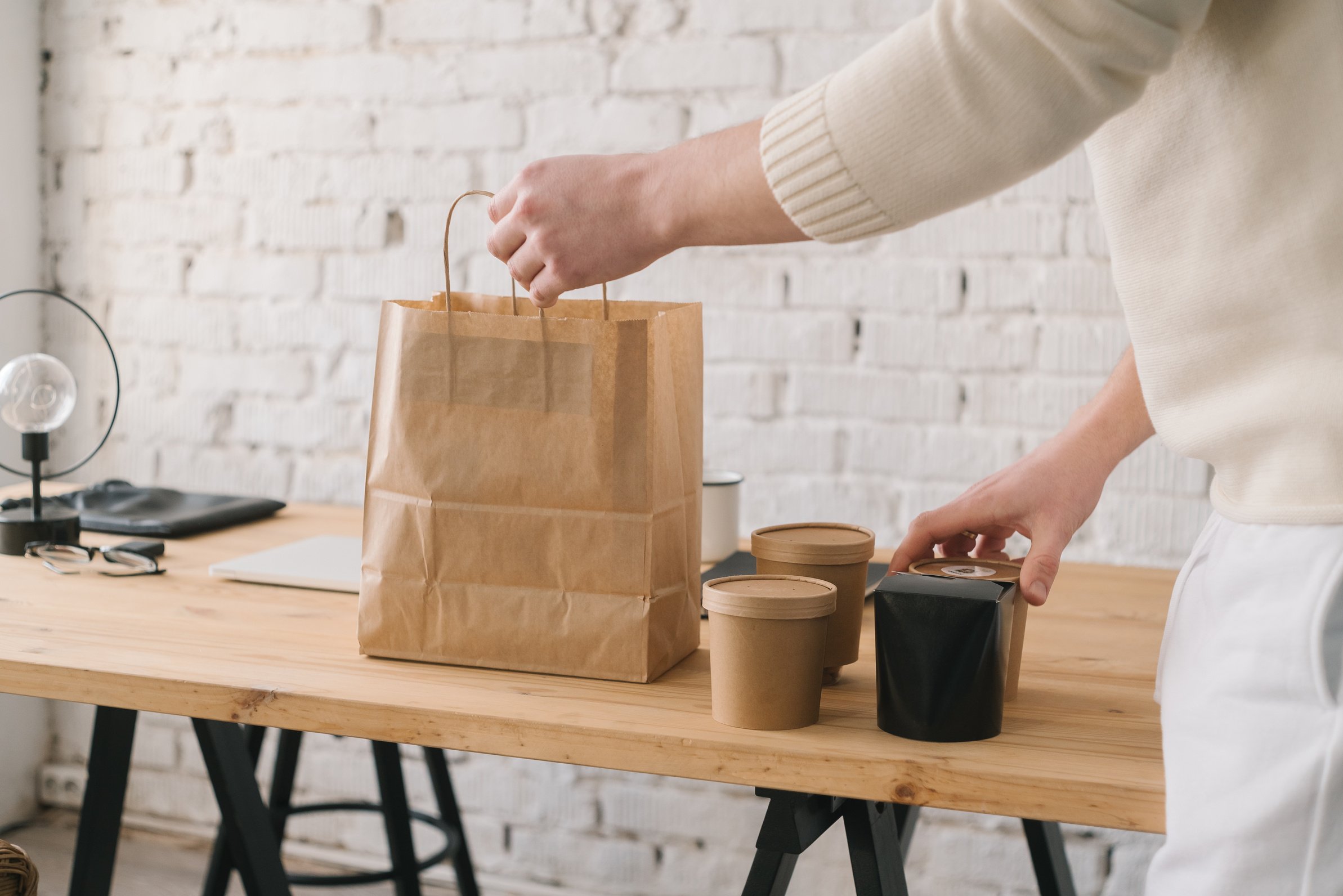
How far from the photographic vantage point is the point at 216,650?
0.92m

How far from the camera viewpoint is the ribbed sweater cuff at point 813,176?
0.65 m

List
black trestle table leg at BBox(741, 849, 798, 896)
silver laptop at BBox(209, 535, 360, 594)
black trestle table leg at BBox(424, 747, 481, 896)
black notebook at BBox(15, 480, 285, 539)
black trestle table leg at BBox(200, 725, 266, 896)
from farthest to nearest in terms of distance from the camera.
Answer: black trestle table leg at BBox(424, 747, 481, 896) → black trestle table leg at BBox(200, 725, 266, 896) → black notebook at BBox(15, 480, 285, 539) → silver laptop at BBox(209, 535, 360, 594) → black trestle table leg at BBox(741, 849, 798, 896)

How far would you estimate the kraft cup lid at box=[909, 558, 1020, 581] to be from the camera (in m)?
0.79

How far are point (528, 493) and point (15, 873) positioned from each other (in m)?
0.54

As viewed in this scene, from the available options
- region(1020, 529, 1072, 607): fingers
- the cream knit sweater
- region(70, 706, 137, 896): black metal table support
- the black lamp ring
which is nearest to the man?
the cream knit sweater

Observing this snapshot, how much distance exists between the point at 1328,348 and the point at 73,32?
82.4 inches

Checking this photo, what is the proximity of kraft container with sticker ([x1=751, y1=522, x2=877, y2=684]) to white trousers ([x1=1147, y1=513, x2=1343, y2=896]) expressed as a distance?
0.80 ft

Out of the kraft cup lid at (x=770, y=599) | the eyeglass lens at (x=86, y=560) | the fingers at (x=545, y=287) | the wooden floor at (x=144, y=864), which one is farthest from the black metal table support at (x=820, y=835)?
the wooden floor at (x=144, y=864)

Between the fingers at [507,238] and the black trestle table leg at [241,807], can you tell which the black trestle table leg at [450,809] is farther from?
the fingers at [507,238]

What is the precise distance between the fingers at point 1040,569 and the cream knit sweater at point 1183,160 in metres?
0.14

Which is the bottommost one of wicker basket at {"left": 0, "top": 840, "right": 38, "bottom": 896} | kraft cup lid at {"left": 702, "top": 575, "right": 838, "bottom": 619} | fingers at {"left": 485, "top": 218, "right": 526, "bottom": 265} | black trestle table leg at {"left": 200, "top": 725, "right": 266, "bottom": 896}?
black trestle table leg at {"left": 200, "top": 725, "right": 266, "bottom": 896}

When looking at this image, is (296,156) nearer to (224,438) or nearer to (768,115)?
(224,438)

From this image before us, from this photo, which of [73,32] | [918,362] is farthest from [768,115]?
[73,32]

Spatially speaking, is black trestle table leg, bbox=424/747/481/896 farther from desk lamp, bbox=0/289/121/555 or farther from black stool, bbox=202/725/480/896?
desk lamp, bbox=0/289/121/555
